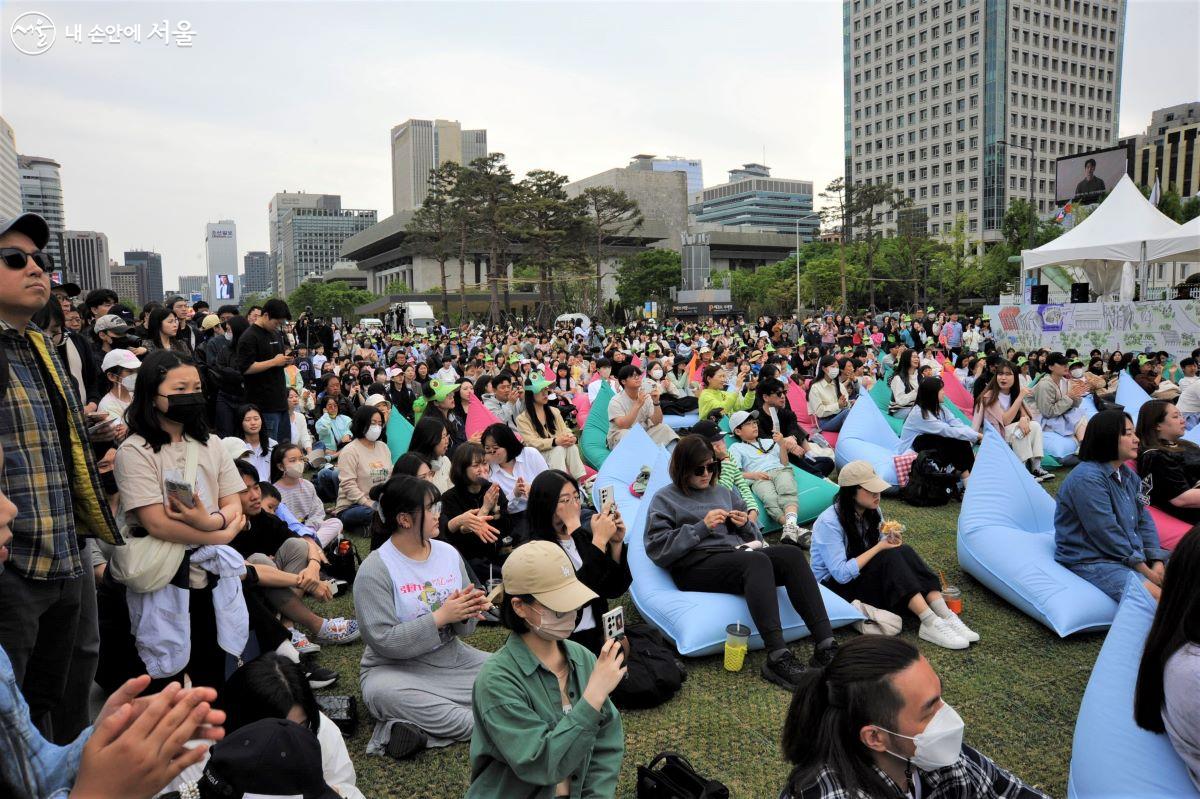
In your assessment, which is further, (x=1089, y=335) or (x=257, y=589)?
(x=1089, y=335)

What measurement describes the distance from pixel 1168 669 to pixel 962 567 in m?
3.19

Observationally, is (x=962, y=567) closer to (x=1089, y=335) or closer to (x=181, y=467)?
(x=181, y=467)

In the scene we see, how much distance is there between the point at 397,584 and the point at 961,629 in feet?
9.80

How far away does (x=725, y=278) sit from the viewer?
222 feet

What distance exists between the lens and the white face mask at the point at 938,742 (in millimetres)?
1956

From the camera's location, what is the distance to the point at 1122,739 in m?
2.55

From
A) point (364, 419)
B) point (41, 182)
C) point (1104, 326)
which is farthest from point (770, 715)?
point (41, 182)

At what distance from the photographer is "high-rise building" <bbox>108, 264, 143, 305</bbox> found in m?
127

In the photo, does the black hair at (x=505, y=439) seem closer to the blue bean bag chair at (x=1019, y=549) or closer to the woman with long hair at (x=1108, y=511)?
the blue bean bag chair at (x=1019, y=549)

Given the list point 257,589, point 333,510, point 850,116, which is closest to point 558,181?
point 333,510

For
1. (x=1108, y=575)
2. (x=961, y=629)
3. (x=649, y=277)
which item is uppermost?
(x=649, y=277)

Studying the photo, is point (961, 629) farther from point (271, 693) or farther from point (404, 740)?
point (271, 693)

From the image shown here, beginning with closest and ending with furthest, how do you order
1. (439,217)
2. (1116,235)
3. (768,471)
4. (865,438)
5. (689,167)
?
(768,471) < (865,438) < (1116,235) < (439,217) < (689,167)

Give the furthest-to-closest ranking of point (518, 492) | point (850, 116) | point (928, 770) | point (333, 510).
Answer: point (850, 116)
point (333, 510)
point (518, 492)
point (928, 770)
